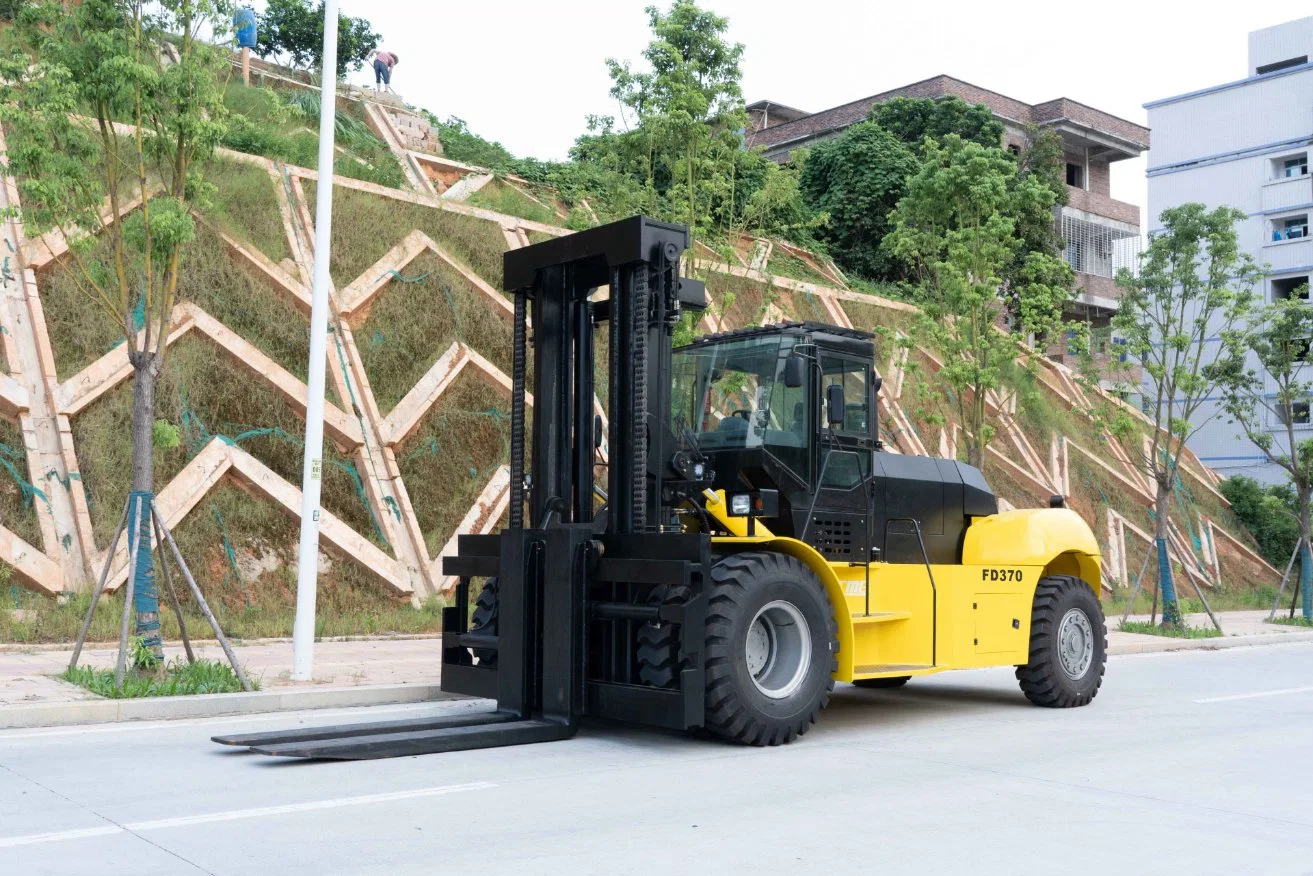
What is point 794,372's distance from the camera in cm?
917

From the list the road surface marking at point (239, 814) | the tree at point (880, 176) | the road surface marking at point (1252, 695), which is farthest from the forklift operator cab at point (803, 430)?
the tree at point (880, 176)

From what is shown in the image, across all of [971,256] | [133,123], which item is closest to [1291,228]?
[971,256]

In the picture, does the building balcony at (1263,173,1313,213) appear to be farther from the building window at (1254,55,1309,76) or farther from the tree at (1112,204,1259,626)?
the tree at (1112,204,1259,626)

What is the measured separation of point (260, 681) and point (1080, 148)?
49.5 m

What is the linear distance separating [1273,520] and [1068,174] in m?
24.6

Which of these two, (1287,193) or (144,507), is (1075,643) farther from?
(1287,193)

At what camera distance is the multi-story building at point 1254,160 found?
4784cm

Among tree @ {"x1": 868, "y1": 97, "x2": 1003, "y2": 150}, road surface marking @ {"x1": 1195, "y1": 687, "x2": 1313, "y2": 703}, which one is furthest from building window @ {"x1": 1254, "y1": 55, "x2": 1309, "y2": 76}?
road surface marking @ {"x1": 1195, "y1": 687, "x2": 1313, "y2": 703}

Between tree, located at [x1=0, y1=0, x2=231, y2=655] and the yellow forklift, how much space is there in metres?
3.24

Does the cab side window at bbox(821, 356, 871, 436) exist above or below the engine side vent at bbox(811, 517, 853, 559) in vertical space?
above

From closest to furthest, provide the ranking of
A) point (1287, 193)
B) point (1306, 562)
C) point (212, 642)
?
point (212, 642) → point (1306, 562) → point (1287, 193)

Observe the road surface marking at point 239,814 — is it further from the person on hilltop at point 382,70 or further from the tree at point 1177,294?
the person on hilltop at point 382,70

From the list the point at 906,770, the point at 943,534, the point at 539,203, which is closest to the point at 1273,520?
the point at 539,203

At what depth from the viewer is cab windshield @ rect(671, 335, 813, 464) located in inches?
376
